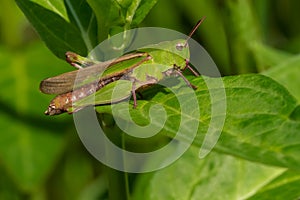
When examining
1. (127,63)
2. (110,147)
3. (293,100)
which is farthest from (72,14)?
(293,100)

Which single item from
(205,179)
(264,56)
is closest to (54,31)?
(205,179)

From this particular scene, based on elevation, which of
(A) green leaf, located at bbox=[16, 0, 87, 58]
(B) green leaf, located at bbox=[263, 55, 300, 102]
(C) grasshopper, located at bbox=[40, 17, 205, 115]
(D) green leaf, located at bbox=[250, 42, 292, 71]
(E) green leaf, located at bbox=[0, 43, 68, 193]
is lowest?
(E) green leaf, located at bbox=[0, 43, 68, 193]

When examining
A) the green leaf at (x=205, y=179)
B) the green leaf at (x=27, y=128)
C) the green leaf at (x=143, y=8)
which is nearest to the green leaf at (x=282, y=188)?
the green leaf at (x=205, y=179)

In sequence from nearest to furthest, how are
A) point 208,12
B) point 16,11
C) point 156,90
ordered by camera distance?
1. point 156,90
2. point 16,11
3. point 208,12

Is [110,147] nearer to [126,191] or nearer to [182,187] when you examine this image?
[126,191]

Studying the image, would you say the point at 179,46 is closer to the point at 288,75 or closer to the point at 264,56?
the point at 288,75

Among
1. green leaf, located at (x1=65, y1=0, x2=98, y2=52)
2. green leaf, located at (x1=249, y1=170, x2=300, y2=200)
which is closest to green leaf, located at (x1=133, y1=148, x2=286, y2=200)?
green leaf, located at (x1=249, y1=170, x2=300, y2=200)

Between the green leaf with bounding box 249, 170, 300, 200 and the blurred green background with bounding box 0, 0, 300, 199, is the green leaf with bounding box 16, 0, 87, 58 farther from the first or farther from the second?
the blurred green background with bounding box 0, 0, 300, 199
